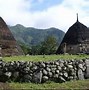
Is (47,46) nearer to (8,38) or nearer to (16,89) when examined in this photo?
(8,38)

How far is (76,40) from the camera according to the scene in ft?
134

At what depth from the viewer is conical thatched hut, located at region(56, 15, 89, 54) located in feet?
132

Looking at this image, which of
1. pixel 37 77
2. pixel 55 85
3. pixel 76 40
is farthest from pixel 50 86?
pixel 76 40

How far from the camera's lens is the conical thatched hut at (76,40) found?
4009cm

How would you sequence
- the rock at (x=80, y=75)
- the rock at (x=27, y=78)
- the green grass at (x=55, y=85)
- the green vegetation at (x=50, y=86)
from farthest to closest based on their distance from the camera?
the rock at (x=80, y=75), the rock at (x=27, y=78), the green grass at (x=55, y=85), the green vegetation at (x=50, y=86)

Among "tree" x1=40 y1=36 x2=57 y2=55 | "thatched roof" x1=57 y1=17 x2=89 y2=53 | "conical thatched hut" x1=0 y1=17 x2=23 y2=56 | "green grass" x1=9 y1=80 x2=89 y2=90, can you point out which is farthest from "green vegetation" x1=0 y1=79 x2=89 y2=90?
"tree" x1=40 y1=36 x2=57 y2=55

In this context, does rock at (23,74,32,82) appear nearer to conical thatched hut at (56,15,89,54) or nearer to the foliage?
conical thatched hut at (56,15,89,54)

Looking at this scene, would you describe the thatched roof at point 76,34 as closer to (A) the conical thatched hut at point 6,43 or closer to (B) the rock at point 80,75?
(A) the conical thatched hut at point 6,43

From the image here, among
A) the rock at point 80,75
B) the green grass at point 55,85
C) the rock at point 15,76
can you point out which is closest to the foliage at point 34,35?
the rock at point 80,75

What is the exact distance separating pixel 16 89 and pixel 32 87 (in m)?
0.78

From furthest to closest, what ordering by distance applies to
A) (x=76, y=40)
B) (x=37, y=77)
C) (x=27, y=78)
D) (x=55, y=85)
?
1. (x=76, y=40)
2. (x=27, y=78)
3. (x=37, y=77)
4. (x=55, y=85)

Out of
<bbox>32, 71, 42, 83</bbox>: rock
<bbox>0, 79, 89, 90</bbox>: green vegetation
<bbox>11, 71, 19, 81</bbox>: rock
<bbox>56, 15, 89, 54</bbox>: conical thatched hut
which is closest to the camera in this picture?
<bbox>0, 79, 89, 90</bbox>: green vegetation

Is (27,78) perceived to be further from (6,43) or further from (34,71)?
(6,43)

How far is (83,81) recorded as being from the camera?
55.8ft
